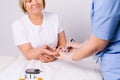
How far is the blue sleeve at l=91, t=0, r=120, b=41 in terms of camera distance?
88 centimetres

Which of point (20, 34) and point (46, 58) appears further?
point (20, 34)

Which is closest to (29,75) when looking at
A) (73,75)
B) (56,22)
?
(73,75)

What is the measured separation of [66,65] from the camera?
138 centimetres

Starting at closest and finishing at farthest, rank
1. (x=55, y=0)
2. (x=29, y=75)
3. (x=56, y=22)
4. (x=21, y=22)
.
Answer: (x=29, y=75) < (x=21, y=22) < (x=56, y=22) < (x=55, y=0)

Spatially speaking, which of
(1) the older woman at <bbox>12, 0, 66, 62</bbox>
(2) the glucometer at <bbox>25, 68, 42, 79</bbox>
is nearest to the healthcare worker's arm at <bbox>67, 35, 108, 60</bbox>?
(2) the glucometer at <bbox>25, 68, 42, 79</bbox>

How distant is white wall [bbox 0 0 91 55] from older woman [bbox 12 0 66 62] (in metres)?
0.60

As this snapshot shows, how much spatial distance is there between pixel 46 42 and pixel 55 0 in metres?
0.77

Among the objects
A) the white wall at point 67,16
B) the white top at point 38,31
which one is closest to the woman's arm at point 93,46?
the white top at point 38,31

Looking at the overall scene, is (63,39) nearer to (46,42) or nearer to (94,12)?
(46,42)

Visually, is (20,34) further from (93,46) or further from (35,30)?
(93,46)

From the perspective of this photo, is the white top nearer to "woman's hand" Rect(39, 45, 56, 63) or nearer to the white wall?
"woman's hand" Rect(39, 45, 56, 63)

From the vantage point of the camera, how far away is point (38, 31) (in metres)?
1.75

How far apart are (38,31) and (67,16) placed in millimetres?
755

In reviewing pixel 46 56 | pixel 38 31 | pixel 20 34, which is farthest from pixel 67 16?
pixel 46 56
